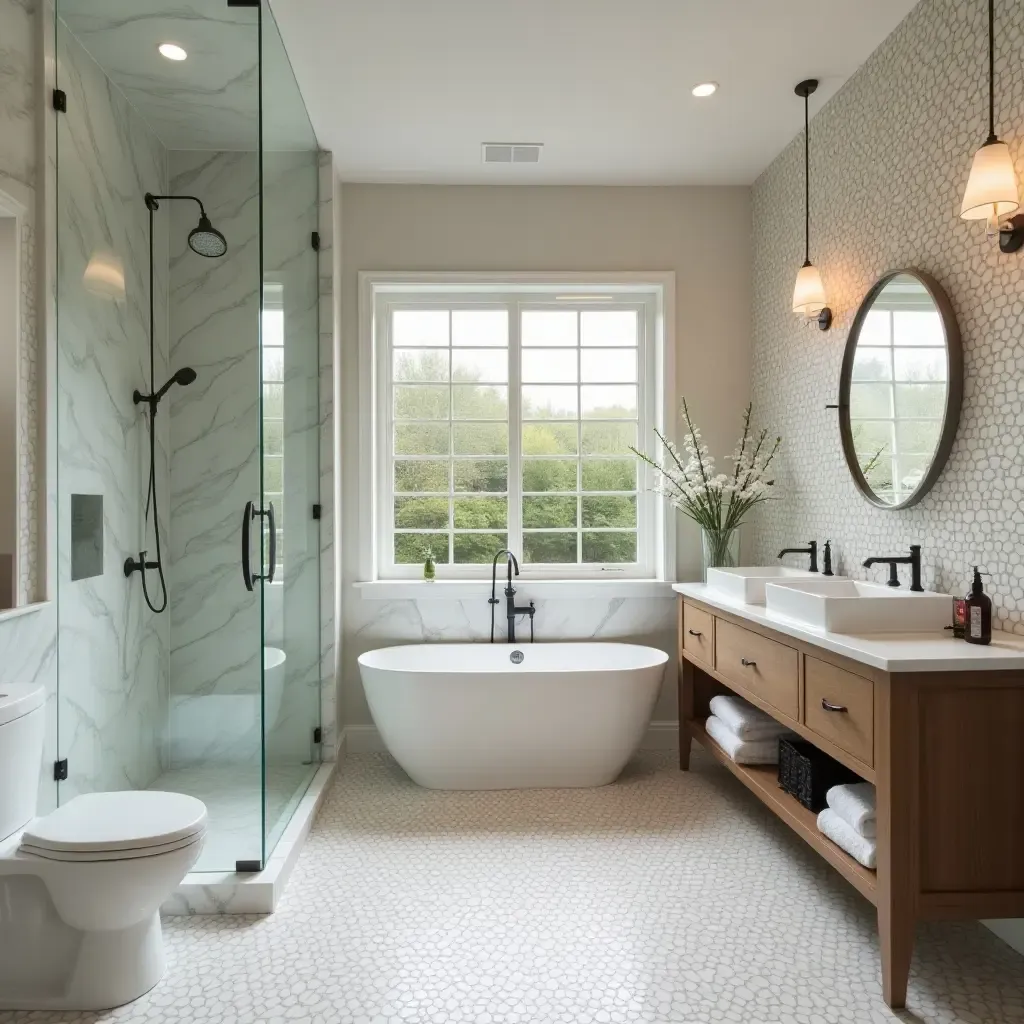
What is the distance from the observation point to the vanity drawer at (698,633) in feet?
9.86

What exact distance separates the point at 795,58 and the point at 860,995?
2.95 meters

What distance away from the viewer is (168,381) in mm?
2895

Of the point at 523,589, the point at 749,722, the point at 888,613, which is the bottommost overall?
the point at 749,722

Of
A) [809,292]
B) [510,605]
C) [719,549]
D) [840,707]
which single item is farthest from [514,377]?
[840,707]

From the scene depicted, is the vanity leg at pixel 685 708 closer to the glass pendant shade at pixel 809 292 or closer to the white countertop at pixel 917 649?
the white countertop at pixel 917 649

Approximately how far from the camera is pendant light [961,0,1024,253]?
1.82m

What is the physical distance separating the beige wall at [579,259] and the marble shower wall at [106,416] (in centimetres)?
97

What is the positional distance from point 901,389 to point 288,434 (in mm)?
2168

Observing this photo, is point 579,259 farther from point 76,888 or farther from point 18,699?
point 76,888

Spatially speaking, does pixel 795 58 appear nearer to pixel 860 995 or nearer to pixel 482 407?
pixel 482 407

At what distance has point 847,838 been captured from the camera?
6.42ft

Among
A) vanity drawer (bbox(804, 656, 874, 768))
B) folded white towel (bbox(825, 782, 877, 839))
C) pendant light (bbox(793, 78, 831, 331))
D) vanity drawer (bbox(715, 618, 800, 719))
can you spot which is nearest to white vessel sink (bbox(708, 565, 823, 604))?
vanity drawer (bbox(715, 618, 800, 719))

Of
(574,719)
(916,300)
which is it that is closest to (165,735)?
(574,719)

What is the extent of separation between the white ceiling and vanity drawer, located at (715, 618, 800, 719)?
206 centimetres
